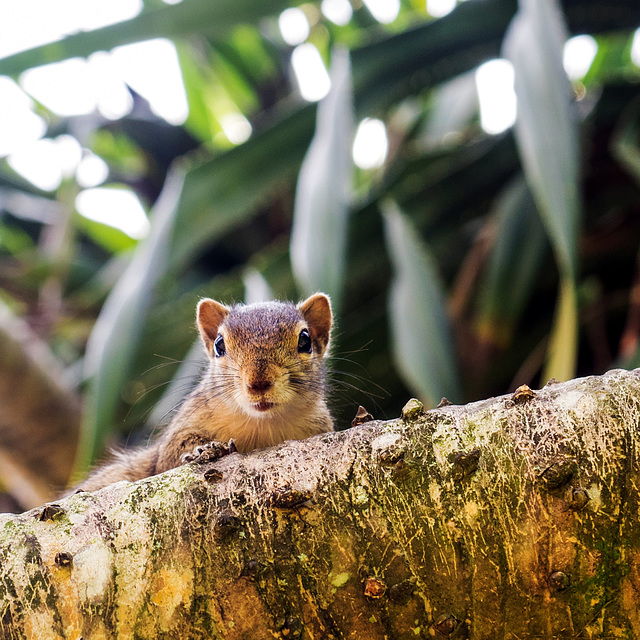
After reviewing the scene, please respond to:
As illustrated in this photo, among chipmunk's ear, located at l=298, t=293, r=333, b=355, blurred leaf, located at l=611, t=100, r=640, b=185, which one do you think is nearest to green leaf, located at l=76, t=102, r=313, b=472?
chipmunk's ear, located at l=298, t=293, r=333, b=355

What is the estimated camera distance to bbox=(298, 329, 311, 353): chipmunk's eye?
1.51 metres

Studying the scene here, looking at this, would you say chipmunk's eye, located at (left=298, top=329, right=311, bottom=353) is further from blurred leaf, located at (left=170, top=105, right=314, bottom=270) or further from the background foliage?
blurred leaf, located at (left=170, top=105, right=314, bottom=270)

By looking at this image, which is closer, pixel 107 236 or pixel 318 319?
pixel 318 319

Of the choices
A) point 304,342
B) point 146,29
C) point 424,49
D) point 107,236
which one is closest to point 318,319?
point 304,342

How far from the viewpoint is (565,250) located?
1.13 m

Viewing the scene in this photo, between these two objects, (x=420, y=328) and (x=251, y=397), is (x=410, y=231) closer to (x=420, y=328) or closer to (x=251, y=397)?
(x=420, y=328)

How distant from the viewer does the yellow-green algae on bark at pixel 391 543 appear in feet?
2.09

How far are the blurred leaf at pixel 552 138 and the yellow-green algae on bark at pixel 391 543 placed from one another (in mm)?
513

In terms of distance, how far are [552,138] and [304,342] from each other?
0.65 metres

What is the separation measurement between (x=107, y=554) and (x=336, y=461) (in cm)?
25

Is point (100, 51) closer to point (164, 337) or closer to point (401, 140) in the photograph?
point (164, 337)

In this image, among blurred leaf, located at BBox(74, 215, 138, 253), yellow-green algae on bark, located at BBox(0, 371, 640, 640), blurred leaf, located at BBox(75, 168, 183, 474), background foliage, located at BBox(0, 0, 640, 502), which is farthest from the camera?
blurred leaf, located at BBox(74, 215, 138, 253)

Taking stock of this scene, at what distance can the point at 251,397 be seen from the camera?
131 cm

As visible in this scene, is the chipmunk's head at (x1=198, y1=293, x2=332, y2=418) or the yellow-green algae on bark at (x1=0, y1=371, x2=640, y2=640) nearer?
the yellow-green algae on bark at (x1=0, y1=371, x2=640, y2=640)
